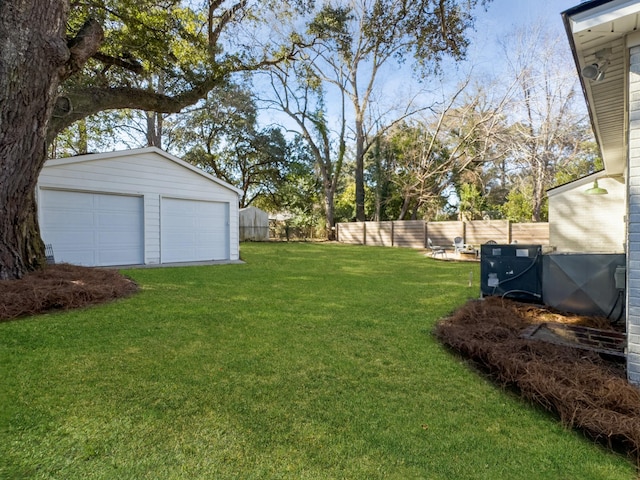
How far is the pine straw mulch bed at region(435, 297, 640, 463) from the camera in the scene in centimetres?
224

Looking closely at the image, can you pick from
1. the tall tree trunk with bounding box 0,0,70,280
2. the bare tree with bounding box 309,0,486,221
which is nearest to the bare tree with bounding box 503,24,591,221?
the bare tree with bounding box 309,0,486,221

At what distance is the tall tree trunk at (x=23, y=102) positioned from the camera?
16.9 feet

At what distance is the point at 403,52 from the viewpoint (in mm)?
9539

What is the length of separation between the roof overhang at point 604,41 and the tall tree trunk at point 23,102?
22.9 feet

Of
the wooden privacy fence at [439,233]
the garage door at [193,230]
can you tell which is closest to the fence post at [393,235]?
the wooden privacy fence at [439,233]

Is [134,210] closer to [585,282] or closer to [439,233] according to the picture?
[585,282]

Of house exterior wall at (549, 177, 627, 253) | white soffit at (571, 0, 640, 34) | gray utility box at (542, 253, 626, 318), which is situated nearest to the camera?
white soffit at (571, 0, 640, 34)

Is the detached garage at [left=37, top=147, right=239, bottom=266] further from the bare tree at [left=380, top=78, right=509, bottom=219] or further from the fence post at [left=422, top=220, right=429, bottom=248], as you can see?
the bare tree at [left=380, top=78, right=509, bottom=219]

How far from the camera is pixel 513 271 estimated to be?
5.42 m

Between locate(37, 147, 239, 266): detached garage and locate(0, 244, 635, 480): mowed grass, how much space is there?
544cm

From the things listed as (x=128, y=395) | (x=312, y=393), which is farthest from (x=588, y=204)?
(x=128, y=395)

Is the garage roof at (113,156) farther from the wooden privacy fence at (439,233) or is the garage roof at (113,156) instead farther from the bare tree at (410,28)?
the wooden privacy fence at (439,233)

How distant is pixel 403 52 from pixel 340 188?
23.2 meters

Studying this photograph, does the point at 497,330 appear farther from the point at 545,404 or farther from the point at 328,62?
the point at 328,62
